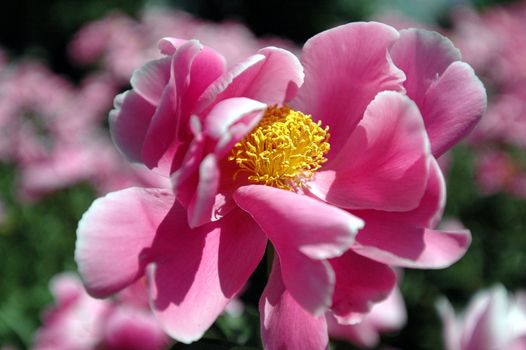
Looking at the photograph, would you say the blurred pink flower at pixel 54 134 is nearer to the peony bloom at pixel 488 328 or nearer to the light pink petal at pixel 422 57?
the peony bloom at pixel 488 328

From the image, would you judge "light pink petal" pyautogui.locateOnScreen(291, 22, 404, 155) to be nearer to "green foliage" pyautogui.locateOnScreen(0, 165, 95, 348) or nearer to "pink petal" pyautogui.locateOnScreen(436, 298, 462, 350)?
"pink petal" pyautogui.locateOnScreen(436, 298, 462, 350)

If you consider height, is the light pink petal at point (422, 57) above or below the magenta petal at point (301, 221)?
above

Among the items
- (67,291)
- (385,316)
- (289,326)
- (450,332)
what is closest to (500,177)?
(385,316)

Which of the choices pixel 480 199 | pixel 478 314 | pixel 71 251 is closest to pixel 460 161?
pixel 480 199

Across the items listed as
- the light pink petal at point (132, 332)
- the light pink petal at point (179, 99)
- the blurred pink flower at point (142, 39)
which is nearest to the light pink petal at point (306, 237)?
the light pink petal at point (179, 99)

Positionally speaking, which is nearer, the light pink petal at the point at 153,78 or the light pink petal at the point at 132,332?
the light pink petal at the point at 153,78

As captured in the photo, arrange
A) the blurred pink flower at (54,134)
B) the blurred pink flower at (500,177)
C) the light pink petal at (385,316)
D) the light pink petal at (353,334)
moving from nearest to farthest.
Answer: the light pink petal at (353,334) < the light pink petal at (385,316) < the blurred pink flower at (54,134) < the blurred pink flower at (500,177)

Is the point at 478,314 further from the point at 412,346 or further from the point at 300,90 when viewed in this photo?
the point at 412,346
